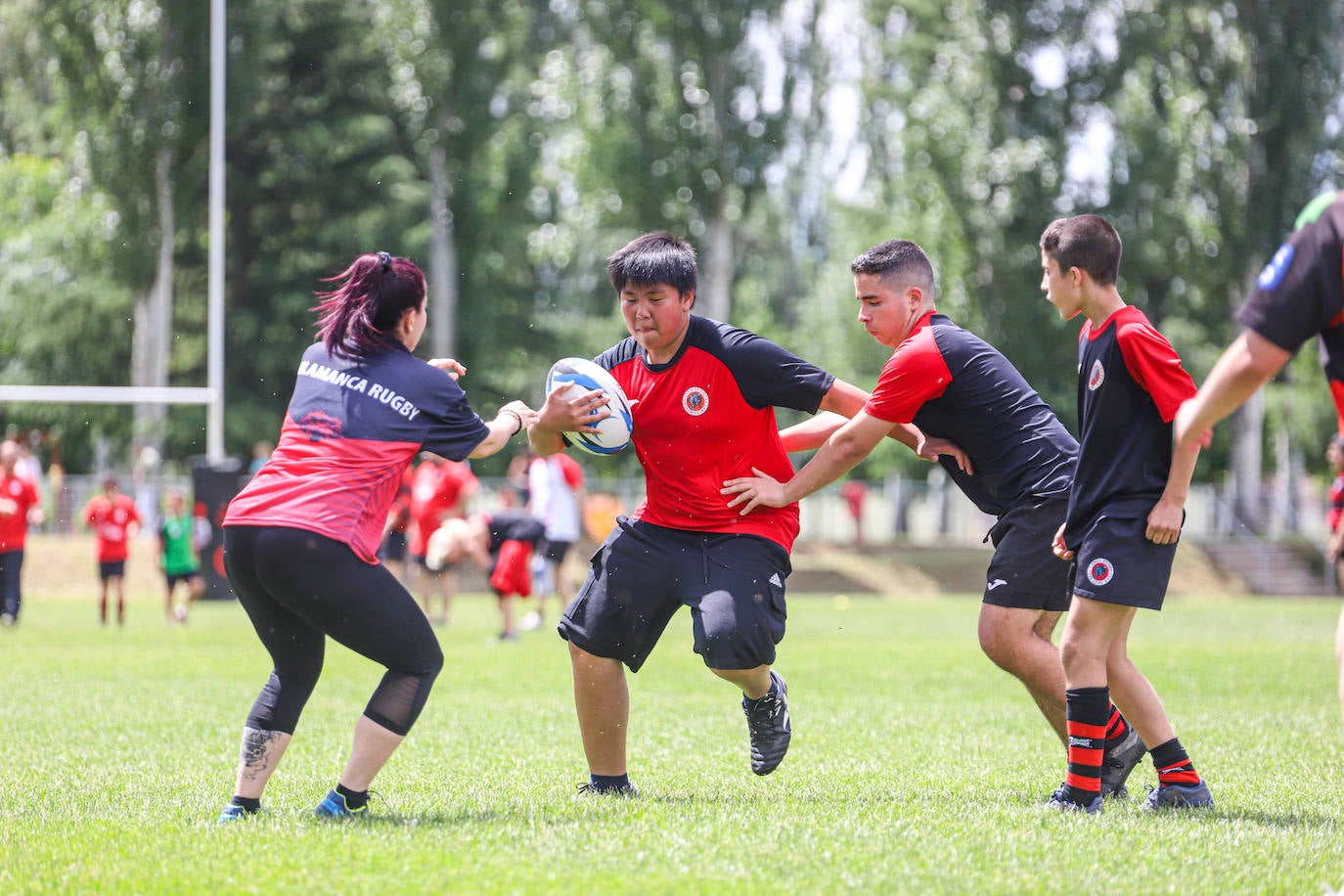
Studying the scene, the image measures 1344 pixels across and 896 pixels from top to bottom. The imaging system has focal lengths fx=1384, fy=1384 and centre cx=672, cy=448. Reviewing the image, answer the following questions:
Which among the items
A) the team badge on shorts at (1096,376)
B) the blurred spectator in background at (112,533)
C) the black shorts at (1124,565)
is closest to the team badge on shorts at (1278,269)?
the team badge on shorts at (1096,376)

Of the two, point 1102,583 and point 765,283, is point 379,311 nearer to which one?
point 1102,583

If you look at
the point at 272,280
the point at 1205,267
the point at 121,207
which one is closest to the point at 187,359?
the point at 272,280

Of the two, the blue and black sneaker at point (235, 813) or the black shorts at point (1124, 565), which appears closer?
the blue and black sneaker at point (235, 813)

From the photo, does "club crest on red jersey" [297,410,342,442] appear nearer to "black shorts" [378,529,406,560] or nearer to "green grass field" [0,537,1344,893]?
"green grass field" [0,537,1344,893]

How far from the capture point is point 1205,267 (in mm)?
33375

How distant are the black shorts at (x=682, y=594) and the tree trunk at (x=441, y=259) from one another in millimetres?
29213

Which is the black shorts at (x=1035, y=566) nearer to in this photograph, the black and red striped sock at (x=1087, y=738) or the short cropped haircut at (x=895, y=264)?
the black and red striped sock at (x=1087, y=738)

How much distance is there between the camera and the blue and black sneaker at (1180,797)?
5.45 meters

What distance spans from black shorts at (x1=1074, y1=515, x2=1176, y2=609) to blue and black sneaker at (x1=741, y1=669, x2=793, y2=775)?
4.19 feet

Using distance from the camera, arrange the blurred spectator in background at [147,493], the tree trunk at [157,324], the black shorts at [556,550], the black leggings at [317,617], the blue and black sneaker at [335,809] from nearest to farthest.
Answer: the black leggings at [317,617]
the blue and black sneaker at [335,809]
the black shorts at [556,550]
the blurred spectator in background at [147,493]
the tree trunk at [157,324]

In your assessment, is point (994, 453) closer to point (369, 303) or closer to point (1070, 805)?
point (1070, 805)

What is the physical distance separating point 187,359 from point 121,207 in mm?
7438

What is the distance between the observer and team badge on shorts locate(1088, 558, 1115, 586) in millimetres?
5176

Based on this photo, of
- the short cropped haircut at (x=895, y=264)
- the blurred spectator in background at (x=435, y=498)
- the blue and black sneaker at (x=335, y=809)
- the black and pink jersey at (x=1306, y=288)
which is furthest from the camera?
the blurred spectator in background at (x=435, y=498)
